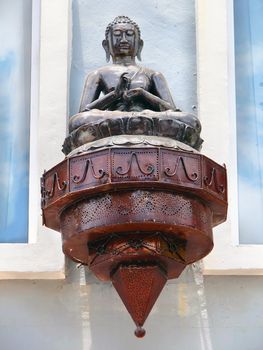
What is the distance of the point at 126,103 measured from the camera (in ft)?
9.93

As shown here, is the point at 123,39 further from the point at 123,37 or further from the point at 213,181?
the point at 213,181

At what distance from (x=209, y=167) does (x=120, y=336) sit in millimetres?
562

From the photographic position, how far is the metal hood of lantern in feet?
9.02

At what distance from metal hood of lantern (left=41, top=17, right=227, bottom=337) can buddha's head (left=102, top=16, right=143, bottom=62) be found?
31cm

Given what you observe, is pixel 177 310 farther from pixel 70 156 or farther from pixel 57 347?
pixel 70 156

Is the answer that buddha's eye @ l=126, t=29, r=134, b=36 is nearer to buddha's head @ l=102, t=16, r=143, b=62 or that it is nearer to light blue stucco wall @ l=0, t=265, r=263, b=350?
buddha's head @ l=102, t=16, r=143, b=62

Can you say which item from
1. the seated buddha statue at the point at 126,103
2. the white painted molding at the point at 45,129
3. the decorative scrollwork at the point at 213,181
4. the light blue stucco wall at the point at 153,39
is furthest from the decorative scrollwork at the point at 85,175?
the light blue stucco wall at the point at 153,39

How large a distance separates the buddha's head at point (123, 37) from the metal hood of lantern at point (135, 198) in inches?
12.3

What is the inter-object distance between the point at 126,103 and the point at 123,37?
25 centimetres

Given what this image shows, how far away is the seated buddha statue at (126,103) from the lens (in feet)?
9.45

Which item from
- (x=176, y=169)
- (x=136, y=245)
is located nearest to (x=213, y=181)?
(x=176, y=169)

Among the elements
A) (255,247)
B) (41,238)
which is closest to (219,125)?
(255,247)

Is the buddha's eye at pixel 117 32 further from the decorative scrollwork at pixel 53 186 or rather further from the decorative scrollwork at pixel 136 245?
the decorative scrollwork at pixel 136 245

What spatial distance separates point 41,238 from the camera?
10.6 feet
